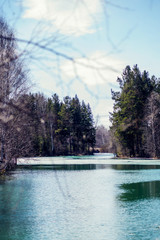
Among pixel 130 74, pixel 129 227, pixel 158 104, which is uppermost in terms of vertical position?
pixel 130 74

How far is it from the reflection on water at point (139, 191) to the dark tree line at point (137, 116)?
831 inches

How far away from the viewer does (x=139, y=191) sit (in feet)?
38.7

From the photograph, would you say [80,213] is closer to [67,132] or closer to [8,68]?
[8,68]

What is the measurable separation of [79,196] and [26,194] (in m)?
1.90

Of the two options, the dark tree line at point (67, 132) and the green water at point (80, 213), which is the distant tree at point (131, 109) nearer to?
the dark tree line at point (67, 132)

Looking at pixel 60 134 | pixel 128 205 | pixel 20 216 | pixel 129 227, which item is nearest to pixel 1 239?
pixel 20 216

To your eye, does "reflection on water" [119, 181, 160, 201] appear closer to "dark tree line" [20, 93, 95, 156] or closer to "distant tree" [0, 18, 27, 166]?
"distant tree" [0, 18, 27, 166]

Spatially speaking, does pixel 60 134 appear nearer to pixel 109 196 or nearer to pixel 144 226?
pixel 109 196

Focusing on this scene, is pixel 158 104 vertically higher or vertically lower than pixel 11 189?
higher

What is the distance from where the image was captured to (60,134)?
5184 cm

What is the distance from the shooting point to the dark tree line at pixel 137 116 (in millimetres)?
35062

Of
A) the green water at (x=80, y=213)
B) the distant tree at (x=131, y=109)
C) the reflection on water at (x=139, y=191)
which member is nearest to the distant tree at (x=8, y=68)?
the green water at (x=80, y=213)

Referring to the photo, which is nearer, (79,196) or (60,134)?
(79,196)

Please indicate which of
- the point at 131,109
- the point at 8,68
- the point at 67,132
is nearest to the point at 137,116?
the point at 131,109
